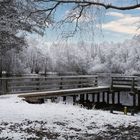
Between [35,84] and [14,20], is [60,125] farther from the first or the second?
[35,84]

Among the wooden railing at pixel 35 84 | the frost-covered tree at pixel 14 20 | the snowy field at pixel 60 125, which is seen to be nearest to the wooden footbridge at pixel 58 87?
the wooden railing at pixel 35 84

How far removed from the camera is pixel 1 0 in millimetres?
14602

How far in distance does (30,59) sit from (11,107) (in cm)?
7257

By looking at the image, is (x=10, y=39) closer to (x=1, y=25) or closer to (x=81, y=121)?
(x=1, y=25)

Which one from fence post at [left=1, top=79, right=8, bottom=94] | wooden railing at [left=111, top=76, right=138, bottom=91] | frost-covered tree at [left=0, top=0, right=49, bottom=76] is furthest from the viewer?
wooden railing at [left=111, top=76, right=138, bottom=91]

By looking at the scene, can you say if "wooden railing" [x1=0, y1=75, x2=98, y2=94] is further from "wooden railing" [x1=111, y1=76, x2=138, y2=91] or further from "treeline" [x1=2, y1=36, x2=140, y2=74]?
"treeline" [x1=2, y1=36, x2=140, y2=74]

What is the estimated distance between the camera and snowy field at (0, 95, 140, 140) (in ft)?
31.7

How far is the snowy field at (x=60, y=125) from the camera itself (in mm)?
9648

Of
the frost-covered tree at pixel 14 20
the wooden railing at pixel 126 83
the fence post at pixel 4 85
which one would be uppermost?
the frost-covered tree at pixel 14 20

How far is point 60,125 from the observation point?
1101 cm

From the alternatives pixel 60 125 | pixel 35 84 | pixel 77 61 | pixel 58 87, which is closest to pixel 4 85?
pixel 35 84

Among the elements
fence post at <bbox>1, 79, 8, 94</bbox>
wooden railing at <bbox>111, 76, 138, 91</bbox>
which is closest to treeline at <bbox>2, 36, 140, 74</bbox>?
wooden railing at <bbox>111, 76, 138, 91</bbox>

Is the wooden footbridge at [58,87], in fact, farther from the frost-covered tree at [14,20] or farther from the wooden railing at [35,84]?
the frost-covered tree at [14,20]

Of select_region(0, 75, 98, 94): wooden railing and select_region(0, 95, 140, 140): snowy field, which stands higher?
select_region(0, 75, 98, 94): wooden railing
